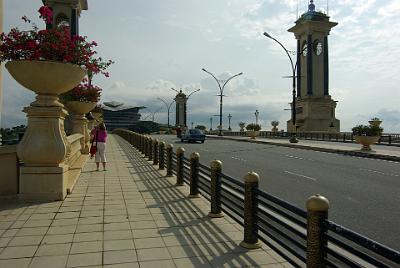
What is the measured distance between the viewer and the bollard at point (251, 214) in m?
6.25

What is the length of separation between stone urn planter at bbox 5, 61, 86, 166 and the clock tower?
67298mm

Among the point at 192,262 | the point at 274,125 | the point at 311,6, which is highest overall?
the point at 311,6

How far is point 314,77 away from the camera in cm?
7794

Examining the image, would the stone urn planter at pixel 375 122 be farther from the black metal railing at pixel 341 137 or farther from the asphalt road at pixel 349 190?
the asphalt road at pixel 349 190

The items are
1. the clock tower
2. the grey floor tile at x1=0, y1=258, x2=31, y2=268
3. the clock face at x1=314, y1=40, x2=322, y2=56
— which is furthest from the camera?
the clock face at x1=314, y1=40, x2=322, y2=56

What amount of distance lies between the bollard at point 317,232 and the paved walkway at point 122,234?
1.06 meters

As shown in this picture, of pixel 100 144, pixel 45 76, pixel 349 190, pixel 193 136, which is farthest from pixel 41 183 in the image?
pixel 193 136

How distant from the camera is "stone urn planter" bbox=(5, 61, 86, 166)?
892cm

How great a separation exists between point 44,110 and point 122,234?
3.75 m

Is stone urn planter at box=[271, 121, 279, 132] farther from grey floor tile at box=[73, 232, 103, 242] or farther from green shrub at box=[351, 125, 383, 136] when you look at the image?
grey floor tile at box=[73, 232, 103, 242]

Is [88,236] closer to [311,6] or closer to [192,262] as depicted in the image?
[192,262]

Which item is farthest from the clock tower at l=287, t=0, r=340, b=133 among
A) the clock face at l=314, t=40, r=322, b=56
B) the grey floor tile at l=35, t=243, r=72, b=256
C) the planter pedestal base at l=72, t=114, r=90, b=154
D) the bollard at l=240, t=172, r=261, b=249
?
the grey floor tile at l=35, t=243, r=72, b=256

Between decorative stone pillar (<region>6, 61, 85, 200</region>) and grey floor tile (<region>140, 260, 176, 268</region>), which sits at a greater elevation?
decorative stone pillar (<region>6, 61, 85, 200</region>)

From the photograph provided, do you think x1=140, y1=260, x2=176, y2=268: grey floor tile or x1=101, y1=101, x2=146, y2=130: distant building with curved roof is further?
x1=101, y1=101, x2=146, y2=130: distant building with curved roof
